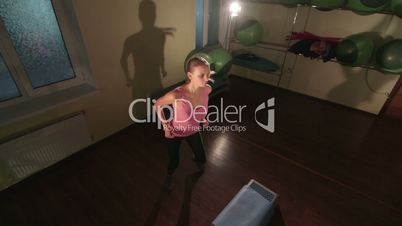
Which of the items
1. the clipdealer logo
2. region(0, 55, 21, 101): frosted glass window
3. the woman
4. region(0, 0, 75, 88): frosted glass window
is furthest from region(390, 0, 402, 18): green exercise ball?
region(0, 55, 21, 101): frosted glass window

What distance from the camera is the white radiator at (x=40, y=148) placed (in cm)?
160

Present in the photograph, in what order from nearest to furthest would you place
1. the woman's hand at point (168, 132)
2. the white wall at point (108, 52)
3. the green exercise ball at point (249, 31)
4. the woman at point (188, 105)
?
the woman at point (188, 105), the woman's hand at point (168, 132), the white wall at point (108, 52), the green exercise ball at point (249, 31)

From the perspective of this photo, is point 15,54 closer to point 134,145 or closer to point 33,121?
point 33,121

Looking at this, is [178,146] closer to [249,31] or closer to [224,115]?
[224,115]

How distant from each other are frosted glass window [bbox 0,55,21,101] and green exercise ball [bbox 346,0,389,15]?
319 cm

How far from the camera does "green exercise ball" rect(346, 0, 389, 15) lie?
2004 mm

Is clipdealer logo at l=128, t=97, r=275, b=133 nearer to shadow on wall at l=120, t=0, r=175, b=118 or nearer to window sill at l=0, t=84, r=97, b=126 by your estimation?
shadow on wall at l=120, t=0, r=175, b=118

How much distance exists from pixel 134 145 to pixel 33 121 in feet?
2.91

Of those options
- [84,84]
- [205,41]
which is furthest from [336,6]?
[84,84]

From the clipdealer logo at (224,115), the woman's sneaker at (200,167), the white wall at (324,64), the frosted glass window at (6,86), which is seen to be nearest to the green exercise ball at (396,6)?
the white wall at (324,64)

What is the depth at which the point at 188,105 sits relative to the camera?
1.38 meters

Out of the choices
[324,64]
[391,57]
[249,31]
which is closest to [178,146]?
[249,31]

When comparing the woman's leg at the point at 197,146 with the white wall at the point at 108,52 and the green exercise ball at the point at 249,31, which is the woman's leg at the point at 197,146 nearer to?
the white wall at the point at 108,52

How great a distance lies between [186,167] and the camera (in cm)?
199
